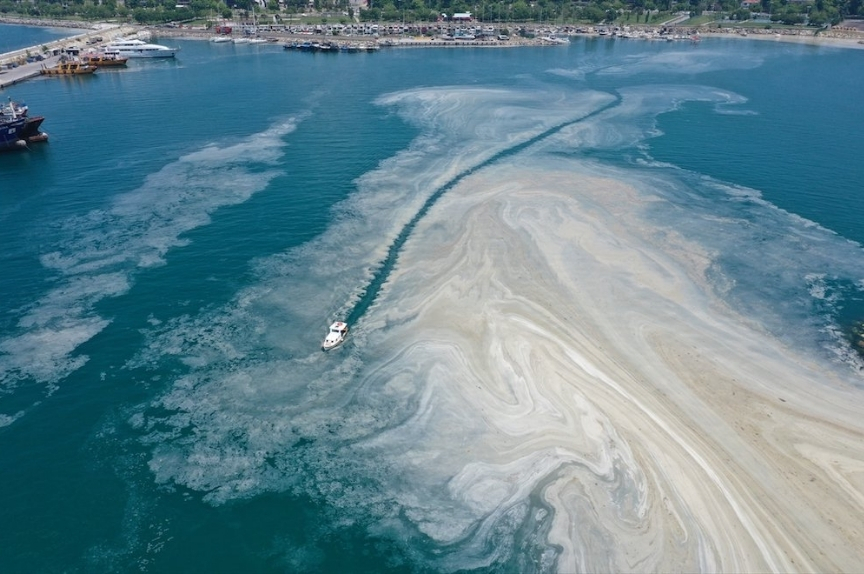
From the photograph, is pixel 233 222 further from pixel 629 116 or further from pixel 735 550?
pixel 629 116

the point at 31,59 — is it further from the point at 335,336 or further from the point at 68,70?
the point at 335,336

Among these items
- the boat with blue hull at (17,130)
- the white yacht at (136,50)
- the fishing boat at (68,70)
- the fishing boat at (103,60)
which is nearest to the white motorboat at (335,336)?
the boat with blue hull at (17,130)

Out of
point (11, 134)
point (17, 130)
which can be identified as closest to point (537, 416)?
point (17, 130)

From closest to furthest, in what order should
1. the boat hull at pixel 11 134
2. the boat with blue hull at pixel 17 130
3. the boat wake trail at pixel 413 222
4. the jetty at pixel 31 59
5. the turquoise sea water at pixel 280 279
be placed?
the turquoise sea water at pixel 280 279 → the boat wake trail at pixel 413 222 → the boat hull at pixel 11 134 → the boat with blue hull at pixel 17 130 → the jetty at pixel 31 59

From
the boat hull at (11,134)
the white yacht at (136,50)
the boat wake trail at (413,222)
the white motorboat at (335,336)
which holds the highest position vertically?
the white yacht at (136,50)

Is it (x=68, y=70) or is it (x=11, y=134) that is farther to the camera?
(x=68, y=70)

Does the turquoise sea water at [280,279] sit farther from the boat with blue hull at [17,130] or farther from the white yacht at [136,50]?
the white yacht at [136,50]

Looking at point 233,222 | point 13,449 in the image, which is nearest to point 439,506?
point 13,449
